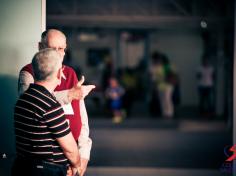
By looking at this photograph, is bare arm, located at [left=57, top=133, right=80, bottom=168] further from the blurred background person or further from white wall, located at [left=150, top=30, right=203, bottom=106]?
white wall, located at [left=150, top=30, right=203, bottom=106]

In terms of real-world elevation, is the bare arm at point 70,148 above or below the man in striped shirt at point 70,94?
below

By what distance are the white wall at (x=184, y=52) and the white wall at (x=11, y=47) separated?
52.7 ft

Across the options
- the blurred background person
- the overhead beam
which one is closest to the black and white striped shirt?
the overhead beam

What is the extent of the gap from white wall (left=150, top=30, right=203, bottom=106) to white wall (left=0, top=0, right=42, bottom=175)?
52.7 ft

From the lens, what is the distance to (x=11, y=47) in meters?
5.37

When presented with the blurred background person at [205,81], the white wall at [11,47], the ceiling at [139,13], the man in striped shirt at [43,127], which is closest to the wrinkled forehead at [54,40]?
the man in striped shirt at [43,127]

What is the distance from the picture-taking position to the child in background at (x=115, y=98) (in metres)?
16.3

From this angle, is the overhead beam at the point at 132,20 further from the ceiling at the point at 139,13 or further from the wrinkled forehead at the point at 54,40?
the wrinkled forehead at the point at 54,40

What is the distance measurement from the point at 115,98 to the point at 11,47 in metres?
11.1

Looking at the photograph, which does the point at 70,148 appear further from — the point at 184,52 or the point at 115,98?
the point at 184,52

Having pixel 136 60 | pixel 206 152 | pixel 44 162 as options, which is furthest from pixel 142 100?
pixel 44 162

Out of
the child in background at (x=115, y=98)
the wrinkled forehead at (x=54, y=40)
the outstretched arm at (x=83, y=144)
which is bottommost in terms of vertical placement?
the child in background at (x=115, y=98)

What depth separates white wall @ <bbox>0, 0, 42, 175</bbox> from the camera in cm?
534

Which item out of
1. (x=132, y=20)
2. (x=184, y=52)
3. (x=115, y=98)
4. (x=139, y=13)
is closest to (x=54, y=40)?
(x=132, y=20)
